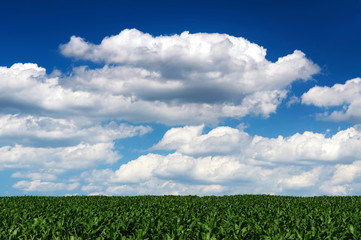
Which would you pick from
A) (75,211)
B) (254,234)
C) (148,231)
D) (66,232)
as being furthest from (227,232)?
(75,211)

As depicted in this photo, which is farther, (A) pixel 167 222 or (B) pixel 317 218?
(B) pixel 317 218

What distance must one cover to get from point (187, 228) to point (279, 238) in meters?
4.72

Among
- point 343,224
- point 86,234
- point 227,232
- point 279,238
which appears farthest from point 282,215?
point 86,234

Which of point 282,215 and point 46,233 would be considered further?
point 282,215

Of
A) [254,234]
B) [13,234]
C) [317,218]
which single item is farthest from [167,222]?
[317,218]

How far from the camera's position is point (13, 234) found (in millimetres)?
12320

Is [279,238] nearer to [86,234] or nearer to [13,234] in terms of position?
[86,234]

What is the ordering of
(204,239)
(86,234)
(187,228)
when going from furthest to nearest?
1. (187,228)
2. (86,234)
3. (204,239)

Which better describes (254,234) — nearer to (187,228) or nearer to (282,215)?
(187,228)

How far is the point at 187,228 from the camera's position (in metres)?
15.1

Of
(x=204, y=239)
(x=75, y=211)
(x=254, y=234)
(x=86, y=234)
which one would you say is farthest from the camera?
(x=75, y=211)

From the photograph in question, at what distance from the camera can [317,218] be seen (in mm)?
17812

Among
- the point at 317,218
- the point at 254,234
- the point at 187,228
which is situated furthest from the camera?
the point at 317,218

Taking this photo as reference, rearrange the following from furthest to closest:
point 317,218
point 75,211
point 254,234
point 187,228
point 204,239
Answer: point 75,211 < point 317,218 < point 187,228 < point 254,234 < point 204,239
